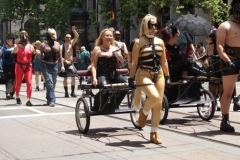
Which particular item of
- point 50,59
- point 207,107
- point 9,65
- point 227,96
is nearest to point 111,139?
A: point 227,96

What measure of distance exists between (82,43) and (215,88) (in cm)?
2083

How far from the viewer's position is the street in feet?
23.3

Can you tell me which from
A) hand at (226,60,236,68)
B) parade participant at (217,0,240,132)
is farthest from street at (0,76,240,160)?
hand at (226,60,236,68)

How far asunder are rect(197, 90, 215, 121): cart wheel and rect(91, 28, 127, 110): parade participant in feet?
5.79

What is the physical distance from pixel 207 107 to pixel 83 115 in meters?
2.69

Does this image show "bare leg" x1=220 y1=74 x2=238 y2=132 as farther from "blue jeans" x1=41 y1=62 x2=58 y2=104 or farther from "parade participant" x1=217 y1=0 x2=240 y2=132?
"blue jeans" x1=41 y1=62 x2=58 y2=104

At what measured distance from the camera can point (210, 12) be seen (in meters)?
29.9

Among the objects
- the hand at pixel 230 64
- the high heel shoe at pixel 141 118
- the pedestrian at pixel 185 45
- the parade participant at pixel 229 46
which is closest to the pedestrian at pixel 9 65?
the pedestrian at pixel 185 45

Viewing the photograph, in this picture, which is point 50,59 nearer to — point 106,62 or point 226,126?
point 106,62

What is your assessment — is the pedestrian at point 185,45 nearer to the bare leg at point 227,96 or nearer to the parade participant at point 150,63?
the bare leg at point 227,96

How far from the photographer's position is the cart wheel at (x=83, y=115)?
28.0 feet

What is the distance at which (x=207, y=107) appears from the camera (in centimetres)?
1012

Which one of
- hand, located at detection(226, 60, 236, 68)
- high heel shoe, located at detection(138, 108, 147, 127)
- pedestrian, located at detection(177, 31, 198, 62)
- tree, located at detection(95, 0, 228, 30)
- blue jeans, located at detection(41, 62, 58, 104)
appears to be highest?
tree, located at detection(95, 0, 228, 30)

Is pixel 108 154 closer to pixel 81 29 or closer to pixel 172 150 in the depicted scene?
pixel 172 150
